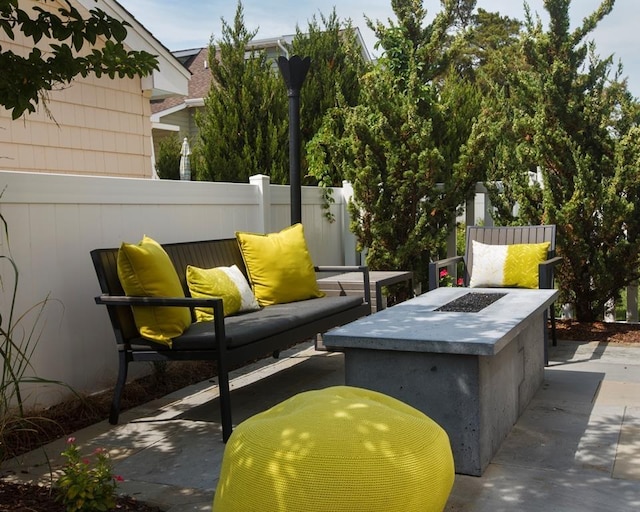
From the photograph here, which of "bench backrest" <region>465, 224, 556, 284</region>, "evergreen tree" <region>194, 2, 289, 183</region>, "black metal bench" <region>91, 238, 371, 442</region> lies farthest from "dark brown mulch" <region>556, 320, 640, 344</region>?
"evergreen tree" <region>194, 2, 289, 183</region>

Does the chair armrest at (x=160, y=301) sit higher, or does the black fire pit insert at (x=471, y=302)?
the chair armrest at (x=160, y=301)

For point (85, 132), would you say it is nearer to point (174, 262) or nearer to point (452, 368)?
point (174, 262)

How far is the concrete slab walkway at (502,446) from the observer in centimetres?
289

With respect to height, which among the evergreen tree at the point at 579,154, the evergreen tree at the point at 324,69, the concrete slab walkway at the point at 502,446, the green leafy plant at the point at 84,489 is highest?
the evergreen tree at the point at 324,69

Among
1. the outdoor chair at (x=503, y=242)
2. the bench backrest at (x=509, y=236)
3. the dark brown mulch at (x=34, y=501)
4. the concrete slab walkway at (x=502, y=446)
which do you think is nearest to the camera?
the dark brown mulch at (x=34, y=501)

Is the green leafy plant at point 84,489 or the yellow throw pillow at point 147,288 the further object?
the yellow throw pillow at point 147,288

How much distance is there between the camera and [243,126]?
9.27 meters

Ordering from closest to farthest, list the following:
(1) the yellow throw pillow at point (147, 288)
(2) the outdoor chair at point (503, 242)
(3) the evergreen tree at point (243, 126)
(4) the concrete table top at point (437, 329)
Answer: (4) the concrete table top at point (437, 329) → (1) the yellow throw pillow at point (147, 288) → (2) the outdoor chair at point (503, 242) → (3) the evergreen tree at point (243, 126)

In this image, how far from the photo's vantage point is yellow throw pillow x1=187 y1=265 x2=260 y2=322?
4.49 meters

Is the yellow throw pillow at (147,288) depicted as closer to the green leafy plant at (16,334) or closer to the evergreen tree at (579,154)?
the green leafy plant at (16,334)

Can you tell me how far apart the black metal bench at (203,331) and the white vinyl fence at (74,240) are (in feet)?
1.21

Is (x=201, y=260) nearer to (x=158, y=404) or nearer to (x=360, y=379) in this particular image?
(x=158, y=404)

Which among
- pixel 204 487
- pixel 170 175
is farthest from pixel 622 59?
pixel 170 175

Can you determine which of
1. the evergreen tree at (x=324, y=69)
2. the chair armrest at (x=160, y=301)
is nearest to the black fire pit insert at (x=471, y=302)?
the chair armrest at (x=160, y=301)
